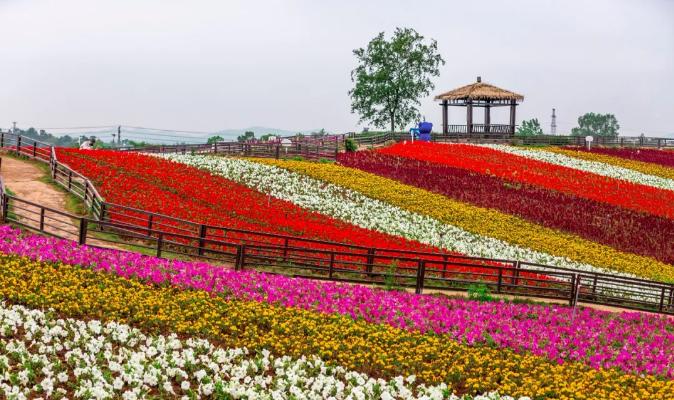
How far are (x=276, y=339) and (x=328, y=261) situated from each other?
8.23 meters

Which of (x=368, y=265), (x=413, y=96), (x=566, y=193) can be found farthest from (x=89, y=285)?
(x=413, y=96)

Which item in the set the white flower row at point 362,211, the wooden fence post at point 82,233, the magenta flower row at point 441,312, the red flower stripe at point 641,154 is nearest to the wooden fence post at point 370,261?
the magenta flower row at point 441,312

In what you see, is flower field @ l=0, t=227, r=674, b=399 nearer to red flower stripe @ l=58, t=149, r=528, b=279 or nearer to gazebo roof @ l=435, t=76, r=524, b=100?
red flower stripe @ l=58, t=149, r=528, b=279

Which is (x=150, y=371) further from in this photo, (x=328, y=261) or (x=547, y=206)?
(x=547, y=206)

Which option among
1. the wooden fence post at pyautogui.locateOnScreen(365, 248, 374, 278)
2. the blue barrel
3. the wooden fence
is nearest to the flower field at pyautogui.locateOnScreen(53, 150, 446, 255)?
the wooden fence post at pyautogui.locateOnScreen(365, 248, 374, 278)

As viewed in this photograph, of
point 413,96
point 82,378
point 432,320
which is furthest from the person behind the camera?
point 413,96

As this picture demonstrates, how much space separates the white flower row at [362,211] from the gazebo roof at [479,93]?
112 ft

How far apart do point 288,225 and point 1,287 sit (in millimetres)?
15415

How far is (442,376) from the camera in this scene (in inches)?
690

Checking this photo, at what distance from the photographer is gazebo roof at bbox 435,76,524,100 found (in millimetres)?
77500

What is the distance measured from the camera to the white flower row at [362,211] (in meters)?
35.3

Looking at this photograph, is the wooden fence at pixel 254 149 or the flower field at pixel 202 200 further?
the wooden fence at pixel 254 149

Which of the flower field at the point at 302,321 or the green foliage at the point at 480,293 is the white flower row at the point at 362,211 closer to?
the flower field at the point at 302,321

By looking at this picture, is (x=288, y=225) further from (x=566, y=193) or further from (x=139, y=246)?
(x=566, y=193)
